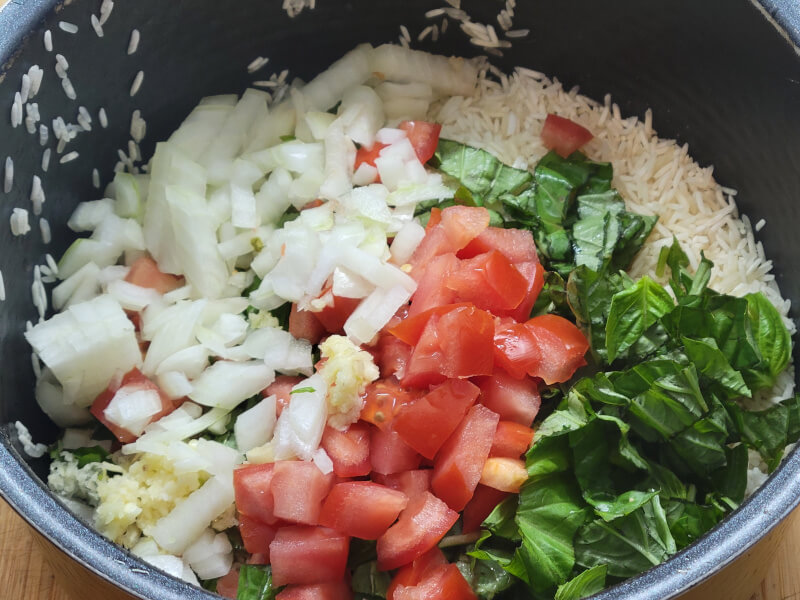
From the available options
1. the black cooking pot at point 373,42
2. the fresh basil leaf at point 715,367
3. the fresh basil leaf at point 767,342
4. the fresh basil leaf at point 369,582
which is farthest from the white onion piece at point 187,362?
the fresh basil leaf at point 767,342

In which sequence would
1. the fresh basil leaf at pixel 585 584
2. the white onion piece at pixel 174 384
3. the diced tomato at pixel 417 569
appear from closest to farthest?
the fresh basil leaf at pixel 585 584 < the diced tomato at pixel 417 569 < the white onion piece at pixel 174 384

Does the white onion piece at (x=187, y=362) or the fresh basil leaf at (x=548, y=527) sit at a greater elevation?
the fresh basil leaf at (x=548, y=527)

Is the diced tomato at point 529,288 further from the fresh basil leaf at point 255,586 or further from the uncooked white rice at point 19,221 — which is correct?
the uncooked white rice at point 19,221

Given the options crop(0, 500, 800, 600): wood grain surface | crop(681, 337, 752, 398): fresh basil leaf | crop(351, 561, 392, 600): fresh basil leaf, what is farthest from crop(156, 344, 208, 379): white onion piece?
crop(681, 337, 752, 398): fresh basil leaf

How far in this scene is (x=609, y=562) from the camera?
117cm

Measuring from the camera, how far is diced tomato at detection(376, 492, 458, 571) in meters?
1.21

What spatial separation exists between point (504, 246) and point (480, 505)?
444 mm

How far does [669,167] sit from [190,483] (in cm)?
102

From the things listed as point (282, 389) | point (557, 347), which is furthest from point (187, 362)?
point (557, 347)

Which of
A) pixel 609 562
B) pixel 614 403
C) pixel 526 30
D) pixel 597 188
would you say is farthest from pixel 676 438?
pixel 526 30

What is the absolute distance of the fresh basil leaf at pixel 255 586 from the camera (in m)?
1.26

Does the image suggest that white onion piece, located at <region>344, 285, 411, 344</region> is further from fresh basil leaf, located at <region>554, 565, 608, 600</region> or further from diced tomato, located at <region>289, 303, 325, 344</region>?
fresh basil leaf, located at <region>554, 565, 608, 600</region>

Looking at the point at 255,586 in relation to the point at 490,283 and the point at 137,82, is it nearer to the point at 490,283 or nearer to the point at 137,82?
the point at 490,283

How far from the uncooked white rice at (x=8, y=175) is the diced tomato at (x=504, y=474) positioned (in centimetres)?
86
